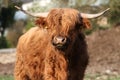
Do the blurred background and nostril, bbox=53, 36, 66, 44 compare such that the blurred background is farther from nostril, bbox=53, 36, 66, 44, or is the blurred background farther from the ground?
nostril, bbox=53, 36, 66, 44

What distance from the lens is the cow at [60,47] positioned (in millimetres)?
10508

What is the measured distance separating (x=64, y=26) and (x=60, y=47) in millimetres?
372

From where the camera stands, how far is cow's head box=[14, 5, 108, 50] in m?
10.4

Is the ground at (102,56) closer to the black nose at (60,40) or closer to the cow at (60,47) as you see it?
the cow at (60,47)

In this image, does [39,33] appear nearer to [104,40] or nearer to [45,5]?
[104,40]

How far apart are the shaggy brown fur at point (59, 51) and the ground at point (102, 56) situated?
821 cm

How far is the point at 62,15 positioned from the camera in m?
10.6

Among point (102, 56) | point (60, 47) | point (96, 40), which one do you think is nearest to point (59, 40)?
point (60, 47)

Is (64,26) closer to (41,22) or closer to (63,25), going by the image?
(63,25)

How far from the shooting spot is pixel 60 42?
33.6 feet

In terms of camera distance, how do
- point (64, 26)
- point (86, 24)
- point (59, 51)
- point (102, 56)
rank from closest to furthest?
point (64, 26) → point (59, 51) → point (86, 24) → point (102, 56)

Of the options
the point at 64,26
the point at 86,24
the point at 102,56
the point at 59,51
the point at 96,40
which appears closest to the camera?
the point at 64,26

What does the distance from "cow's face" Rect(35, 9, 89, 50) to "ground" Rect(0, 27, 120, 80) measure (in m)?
9.13

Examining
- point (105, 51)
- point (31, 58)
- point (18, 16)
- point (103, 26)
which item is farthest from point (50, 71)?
point (18, 16)
